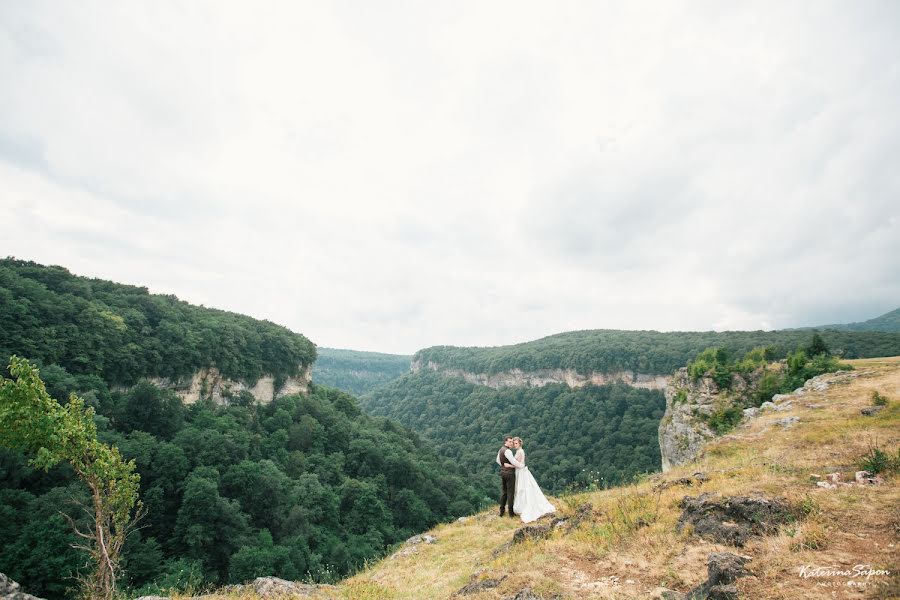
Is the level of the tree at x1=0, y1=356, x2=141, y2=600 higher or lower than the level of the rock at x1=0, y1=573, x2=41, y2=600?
higher

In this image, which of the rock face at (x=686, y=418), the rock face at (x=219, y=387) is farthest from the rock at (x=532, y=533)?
the rock face at (x=219, y=387)

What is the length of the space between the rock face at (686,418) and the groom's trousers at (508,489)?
1806cm

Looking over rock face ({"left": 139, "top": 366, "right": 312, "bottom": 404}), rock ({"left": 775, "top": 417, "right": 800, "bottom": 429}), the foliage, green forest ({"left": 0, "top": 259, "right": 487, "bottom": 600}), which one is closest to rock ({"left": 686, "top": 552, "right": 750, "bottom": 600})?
rock ({"left": 775, "top": 417, "right": 800, "bottom": 429})

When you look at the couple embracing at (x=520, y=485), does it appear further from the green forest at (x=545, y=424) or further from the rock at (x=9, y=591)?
the green forest at (x=545, y=424)

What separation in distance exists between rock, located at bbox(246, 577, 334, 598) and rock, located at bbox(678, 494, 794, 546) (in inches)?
270

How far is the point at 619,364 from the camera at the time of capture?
92000 millimetres

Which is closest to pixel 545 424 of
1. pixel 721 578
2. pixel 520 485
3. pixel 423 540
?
pixel 423 540

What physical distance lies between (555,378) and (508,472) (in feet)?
332

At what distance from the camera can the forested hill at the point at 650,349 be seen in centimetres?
5428

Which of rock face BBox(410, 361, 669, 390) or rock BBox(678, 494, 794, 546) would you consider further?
rock face BBox(410, 361, 669, 390)

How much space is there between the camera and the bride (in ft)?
33.4

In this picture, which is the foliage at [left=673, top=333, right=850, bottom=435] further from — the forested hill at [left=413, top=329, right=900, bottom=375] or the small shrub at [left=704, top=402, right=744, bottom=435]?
the forested hill at [left=413, top=329, right=900, bottom=375]

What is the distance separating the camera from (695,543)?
5.82 meters

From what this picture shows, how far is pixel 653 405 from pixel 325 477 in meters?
68.8
